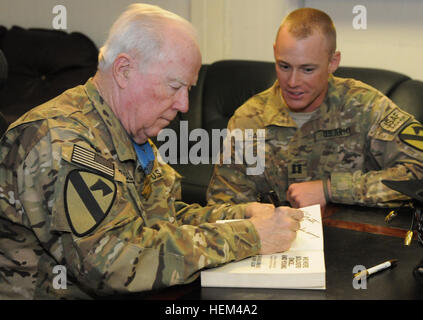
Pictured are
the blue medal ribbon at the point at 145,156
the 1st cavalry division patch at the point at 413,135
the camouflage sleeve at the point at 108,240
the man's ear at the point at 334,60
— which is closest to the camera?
the camouflage sleeve at the point at 108,240

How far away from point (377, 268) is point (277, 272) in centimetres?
24

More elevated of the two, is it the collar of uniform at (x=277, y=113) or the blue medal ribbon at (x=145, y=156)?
the blue medal ribbon at (x=145, y=156)

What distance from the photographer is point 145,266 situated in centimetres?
129

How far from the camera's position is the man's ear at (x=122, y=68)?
4.77 ft

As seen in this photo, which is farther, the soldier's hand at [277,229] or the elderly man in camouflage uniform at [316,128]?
the elderly man in camouflage uniform at [316,128]

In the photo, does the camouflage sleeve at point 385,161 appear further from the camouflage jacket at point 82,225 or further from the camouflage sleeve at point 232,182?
the camouflage jacket at point 82,225

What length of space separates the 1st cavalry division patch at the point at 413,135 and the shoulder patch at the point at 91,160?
1216 mm

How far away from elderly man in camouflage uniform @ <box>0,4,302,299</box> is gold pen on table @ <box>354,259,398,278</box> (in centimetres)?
19

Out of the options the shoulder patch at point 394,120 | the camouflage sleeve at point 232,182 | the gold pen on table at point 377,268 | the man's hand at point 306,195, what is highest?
the shoulder patch at point 394,120

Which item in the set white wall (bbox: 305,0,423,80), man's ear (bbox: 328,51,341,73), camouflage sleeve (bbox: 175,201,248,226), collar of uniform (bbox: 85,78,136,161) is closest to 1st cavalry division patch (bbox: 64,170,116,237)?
collar of uniform (bbox: 85,78,136,161)

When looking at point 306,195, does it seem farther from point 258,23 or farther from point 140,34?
point 258,23

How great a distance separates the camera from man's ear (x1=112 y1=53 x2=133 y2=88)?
146 centimetres

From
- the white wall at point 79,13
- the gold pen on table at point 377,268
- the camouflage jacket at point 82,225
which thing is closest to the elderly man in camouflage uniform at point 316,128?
the gold pen on table at point 377,268
